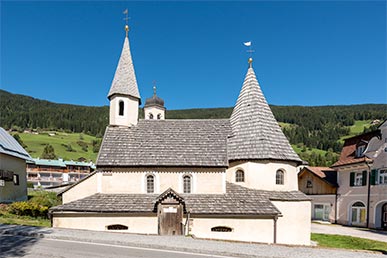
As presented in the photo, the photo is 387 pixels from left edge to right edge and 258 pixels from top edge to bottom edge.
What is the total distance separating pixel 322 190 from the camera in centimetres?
3198

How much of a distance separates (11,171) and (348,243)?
2988 cm

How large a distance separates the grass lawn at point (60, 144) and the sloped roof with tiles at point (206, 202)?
81.7 metres

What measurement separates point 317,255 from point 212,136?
39.1 feet

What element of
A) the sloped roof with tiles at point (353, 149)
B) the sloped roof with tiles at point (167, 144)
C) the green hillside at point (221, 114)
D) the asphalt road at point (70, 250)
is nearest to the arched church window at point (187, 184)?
the sloped roof with tiles at point (167, 144)

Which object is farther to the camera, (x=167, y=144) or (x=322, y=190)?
(x=322, y=190)

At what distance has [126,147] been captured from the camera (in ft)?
66.5

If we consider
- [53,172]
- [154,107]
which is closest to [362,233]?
[154,107]

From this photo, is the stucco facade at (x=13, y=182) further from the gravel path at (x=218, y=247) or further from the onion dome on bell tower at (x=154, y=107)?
the onion dome on bell tower at (x=154, y=107)

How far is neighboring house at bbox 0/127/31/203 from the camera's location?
25.9m

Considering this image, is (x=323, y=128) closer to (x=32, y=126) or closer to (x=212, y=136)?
(x=212, y=136)

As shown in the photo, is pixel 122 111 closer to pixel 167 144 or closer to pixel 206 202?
pixel 167 144

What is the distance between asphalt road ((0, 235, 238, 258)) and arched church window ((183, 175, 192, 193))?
800 cm

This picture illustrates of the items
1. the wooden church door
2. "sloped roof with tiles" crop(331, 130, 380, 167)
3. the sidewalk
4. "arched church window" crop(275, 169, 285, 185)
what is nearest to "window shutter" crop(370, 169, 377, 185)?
"sloped roof with tiles" crop(331, 130, 380, 167)

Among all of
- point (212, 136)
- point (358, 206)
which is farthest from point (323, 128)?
point (212, 136)
